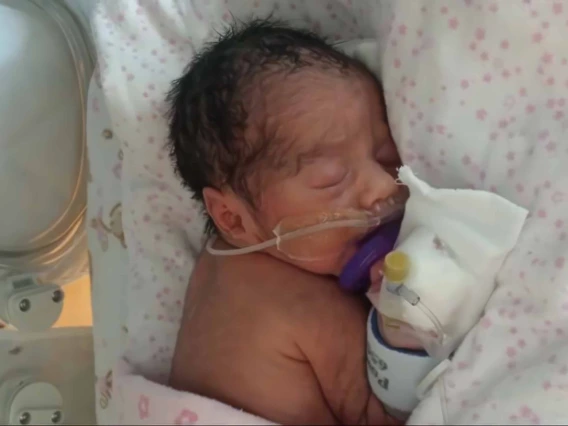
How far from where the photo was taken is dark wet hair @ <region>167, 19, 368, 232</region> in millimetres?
958

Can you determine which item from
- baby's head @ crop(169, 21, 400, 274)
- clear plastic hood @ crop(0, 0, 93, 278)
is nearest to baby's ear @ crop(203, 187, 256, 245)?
baby's head @ crop(169, 21, 400, 274)

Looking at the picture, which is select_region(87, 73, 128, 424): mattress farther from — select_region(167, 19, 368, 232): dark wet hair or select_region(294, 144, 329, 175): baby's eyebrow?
select_region(294, 144, 329, 175): baby's eyebrow

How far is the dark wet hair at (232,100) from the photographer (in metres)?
0.96

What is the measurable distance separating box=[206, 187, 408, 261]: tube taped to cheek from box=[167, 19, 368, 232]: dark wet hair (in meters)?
0.07

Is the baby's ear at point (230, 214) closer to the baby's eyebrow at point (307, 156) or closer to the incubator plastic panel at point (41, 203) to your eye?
the baby's eyebrow at point (307, 156)

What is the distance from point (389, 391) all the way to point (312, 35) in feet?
1.68

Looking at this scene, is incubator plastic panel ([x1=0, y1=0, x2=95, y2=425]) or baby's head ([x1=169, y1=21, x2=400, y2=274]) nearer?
baby's head ([x1=169, y1=21, x2=400, y2=274])

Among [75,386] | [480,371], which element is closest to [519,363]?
[480,371]

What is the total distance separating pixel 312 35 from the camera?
109 centimetres

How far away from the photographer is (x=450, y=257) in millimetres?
866

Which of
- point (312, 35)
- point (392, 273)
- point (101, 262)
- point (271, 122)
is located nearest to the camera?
point (392, 273)

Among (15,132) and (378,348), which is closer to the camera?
(378,348)

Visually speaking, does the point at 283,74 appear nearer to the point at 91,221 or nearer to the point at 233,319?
the point at 233,319

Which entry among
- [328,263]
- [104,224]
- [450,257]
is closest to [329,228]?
[328,263]
